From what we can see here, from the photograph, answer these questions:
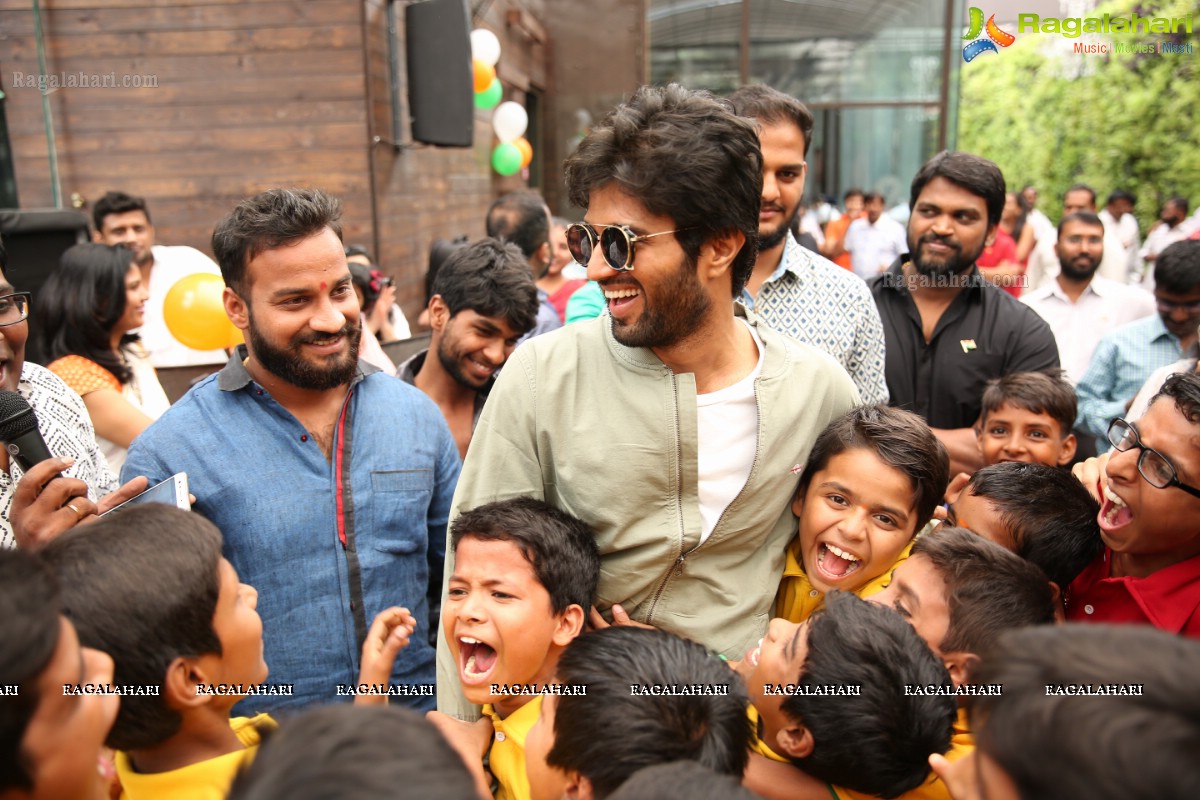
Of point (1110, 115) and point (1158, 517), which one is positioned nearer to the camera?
point (1158, 517)

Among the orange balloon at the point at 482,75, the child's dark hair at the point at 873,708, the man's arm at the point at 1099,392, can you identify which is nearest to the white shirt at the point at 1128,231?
the orange balloon at the point at 482,75

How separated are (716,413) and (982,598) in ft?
2.17

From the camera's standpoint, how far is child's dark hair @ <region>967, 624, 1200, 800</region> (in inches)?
33.0

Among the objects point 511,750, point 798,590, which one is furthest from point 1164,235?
point 511,750

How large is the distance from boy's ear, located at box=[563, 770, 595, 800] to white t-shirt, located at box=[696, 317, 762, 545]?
0.58 m

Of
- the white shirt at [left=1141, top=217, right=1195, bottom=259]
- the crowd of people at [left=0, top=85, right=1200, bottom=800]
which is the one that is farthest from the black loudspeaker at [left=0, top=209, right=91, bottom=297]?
the white shirt at [left=1141, top=217, right=1195, bottom=259]

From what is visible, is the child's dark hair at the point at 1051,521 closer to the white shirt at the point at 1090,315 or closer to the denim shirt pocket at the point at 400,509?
the denim shirt pocket at the point at 400,509

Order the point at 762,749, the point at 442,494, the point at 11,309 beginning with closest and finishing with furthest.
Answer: the point at 762,749
the point at 11,309
the point at 442,494

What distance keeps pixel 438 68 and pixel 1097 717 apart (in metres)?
7.17

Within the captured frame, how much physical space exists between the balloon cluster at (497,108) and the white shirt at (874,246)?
405cm

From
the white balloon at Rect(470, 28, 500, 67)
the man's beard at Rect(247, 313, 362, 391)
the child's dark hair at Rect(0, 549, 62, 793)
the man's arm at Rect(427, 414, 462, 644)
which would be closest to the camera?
the child's dark hair at Rect(0, 549, 62, 793)

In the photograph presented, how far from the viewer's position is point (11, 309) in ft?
7.39

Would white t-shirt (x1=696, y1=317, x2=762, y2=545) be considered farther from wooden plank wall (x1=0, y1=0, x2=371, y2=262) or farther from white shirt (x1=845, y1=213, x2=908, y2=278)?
white shirt (x1=845, y1=213, x2=908, y2=278)

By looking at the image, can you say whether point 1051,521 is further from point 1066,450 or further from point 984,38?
point 984,38
